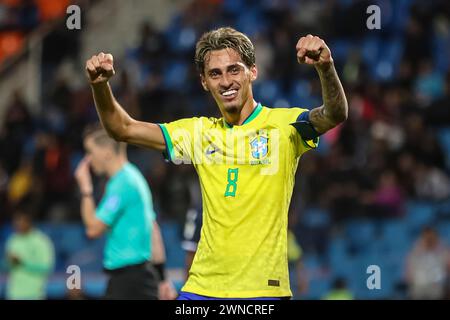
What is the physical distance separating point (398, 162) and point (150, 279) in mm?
6166

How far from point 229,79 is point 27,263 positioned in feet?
24.1

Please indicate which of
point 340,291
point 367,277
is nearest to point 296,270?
point 340,291

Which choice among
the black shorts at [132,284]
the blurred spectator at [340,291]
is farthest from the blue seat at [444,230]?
the black shorts at [132,284]

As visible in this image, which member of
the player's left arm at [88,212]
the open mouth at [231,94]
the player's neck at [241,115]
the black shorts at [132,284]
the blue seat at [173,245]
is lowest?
the black shorts at [132,284]

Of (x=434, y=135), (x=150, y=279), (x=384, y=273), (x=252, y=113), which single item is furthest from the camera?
(x=434, y=135)

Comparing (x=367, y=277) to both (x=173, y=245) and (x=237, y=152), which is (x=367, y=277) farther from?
(x=237, y=152)

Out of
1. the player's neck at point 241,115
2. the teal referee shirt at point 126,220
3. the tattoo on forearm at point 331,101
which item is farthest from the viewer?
the teal referee shirt at point 126,220

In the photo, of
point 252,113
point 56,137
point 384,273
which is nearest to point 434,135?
point 384,273

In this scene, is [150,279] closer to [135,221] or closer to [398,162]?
[135,221]

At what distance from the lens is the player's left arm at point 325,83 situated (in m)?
4.80

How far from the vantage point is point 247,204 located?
16.8ft

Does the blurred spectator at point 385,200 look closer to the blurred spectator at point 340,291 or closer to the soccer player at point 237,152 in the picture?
the blurred spectator at point 340,291

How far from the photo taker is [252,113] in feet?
17.7
